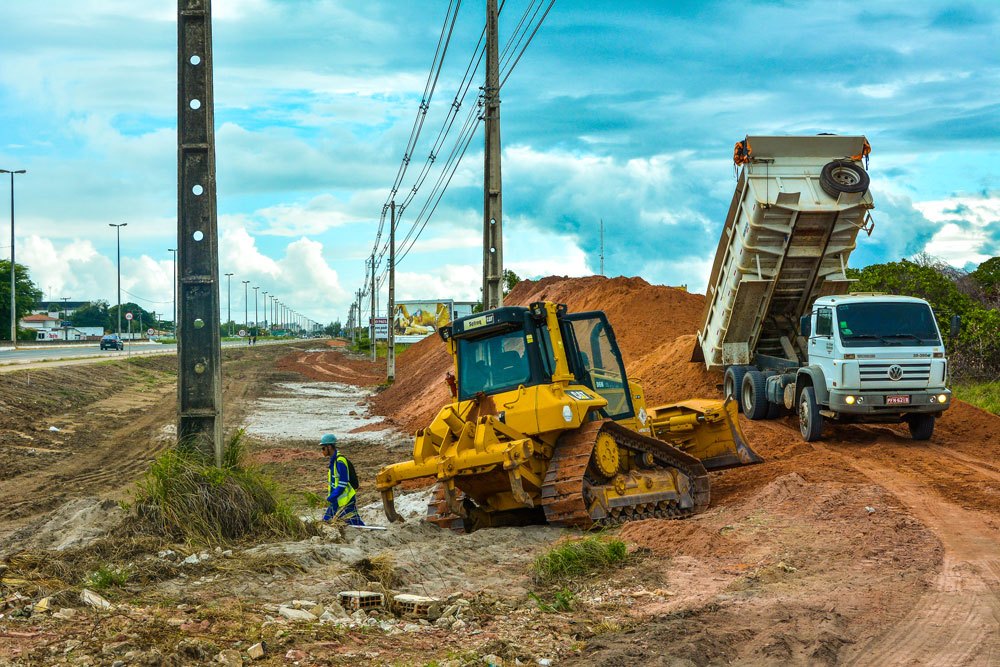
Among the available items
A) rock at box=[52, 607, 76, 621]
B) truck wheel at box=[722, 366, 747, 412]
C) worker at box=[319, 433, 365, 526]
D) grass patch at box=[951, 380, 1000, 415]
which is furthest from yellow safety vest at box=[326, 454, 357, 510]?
grass patch at box=[951, 380, 1000, 415]

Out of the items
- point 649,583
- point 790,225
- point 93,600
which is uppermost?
point 790,225

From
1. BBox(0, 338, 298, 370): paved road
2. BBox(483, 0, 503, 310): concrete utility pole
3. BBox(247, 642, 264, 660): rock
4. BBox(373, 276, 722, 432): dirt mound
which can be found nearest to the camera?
BBox(247, 642, 264, 660): rock

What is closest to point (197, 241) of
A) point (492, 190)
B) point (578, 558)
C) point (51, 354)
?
point (578, 558)

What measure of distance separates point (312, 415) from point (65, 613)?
2483cm

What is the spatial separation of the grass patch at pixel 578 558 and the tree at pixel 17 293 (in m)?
84.7

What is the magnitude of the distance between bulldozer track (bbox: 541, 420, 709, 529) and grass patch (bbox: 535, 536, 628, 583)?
1.33 m

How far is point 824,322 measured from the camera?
16.4 meters

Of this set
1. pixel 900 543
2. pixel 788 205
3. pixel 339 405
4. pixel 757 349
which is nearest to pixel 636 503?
pixel 900 543

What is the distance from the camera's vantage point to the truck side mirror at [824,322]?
16172 mm

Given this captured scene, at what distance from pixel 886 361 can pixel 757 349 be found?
14.9ft

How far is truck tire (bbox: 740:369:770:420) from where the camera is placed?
18.8 meters

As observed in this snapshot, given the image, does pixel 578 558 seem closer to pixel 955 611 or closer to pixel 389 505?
pixel 955 611

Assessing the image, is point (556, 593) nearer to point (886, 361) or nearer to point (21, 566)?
point (21, 566)

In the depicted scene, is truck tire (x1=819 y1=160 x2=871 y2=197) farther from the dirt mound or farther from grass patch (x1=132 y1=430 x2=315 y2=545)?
grass patch (x1=132 y1=430 x2=315 y2=545)
